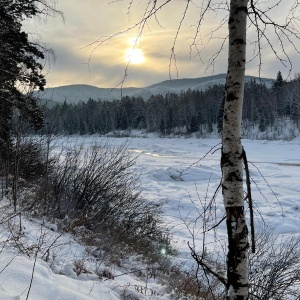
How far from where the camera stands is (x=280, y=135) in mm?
56562

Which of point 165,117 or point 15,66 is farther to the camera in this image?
point 165,117

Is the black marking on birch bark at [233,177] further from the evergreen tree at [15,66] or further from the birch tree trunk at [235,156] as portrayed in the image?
the evergreen tree at [15,66]

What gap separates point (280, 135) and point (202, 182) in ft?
140

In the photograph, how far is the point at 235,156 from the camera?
2.46 meters

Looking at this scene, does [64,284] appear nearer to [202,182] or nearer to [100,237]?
[100,237]

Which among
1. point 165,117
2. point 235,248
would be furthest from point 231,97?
point 165,117

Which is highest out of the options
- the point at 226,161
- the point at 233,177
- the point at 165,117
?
the point at 165,117

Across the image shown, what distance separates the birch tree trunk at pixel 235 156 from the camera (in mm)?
2443

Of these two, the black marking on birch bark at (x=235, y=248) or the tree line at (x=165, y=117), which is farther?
the tree line at (x=165, y=117)

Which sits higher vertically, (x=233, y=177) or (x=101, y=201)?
(x=233, y=177)

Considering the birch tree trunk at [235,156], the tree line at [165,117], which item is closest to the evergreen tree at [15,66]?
the birch tree trunk at [235,156]

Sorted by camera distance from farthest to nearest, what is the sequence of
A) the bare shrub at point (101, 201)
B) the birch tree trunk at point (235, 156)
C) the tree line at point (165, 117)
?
1. the tree line at point (165, 117)
2. the bare shrub at point (101, 201)
3. the birch tree trunk at point (235, 156)

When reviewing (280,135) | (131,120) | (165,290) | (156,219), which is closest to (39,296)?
(165,290)

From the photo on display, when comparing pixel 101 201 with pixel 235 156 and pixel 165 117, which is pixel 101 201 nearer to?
pixel 235 156
